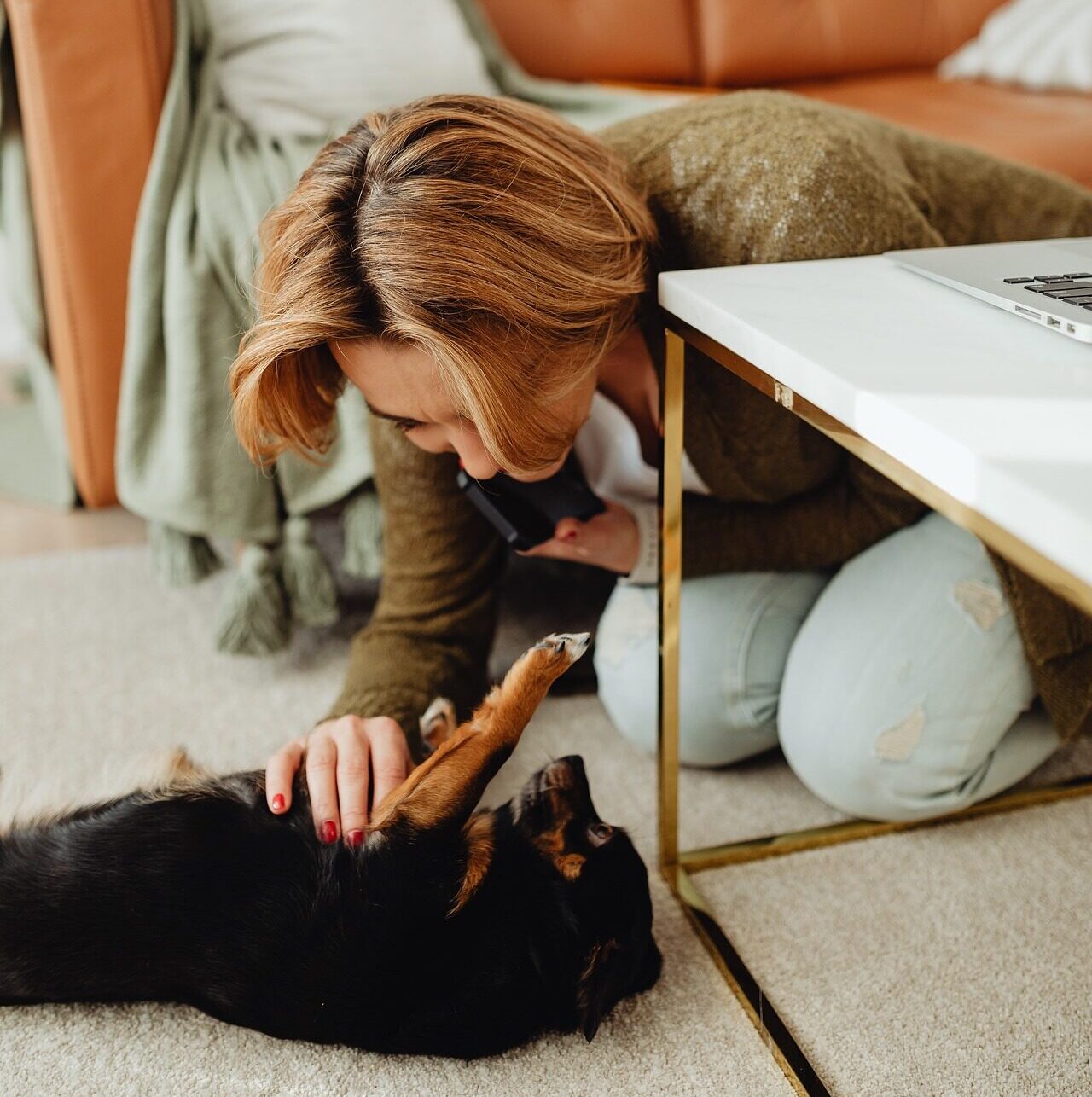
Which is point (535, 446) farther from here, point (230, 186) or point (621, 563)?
point (230, 186)

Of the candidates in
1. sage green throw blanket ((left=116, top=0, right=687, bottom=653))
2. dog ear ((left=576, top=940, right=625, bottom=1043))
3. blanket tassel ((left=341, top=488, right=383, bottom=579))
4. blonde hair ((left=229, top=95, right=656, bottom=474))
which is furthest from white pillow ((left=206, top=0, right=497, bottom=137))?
dog ear ((left=576, top=940, right=625, bottom=1043))

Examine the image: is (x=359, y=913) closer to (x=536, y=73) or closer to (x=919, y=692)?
(x=919, y=692)

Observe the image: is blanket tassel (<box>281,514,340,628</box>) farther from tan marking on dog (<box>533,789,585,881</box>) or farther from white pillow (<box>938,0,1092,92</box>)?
white pillow (<box>938,0,1092,92</box>)

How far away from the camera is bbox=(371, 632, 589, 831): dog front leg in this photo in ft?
2.42

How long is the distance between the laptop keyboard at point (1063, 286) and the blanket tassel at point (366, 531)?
0.86m

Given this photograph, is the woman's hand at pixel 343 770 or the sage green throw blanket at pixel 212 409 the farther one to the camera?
the sage green throw blanket at pixel 212 409

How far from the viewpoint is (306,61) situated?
4.73 feet

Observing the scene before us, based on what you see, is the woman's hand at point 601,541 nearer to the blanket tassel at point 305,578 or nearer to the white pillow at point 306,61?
the blanket tassel at point 305,578

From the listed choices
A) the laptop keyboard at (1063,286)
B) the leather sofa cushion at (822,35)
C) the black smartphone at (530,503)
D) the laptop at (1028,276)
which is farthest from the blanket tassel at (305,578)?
the leather sofa cushion at (822,35)

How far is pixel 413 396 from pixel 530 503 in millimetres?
228

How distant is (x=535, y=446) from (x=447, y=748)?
230mm

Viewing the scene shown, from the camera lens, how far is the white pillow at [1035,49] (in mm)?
1907

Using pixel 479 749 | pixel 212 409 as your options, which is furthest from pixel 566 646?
pixel 212 409

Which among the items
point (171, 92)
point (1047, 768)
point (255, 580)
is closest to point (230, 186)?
point (171, 92)
